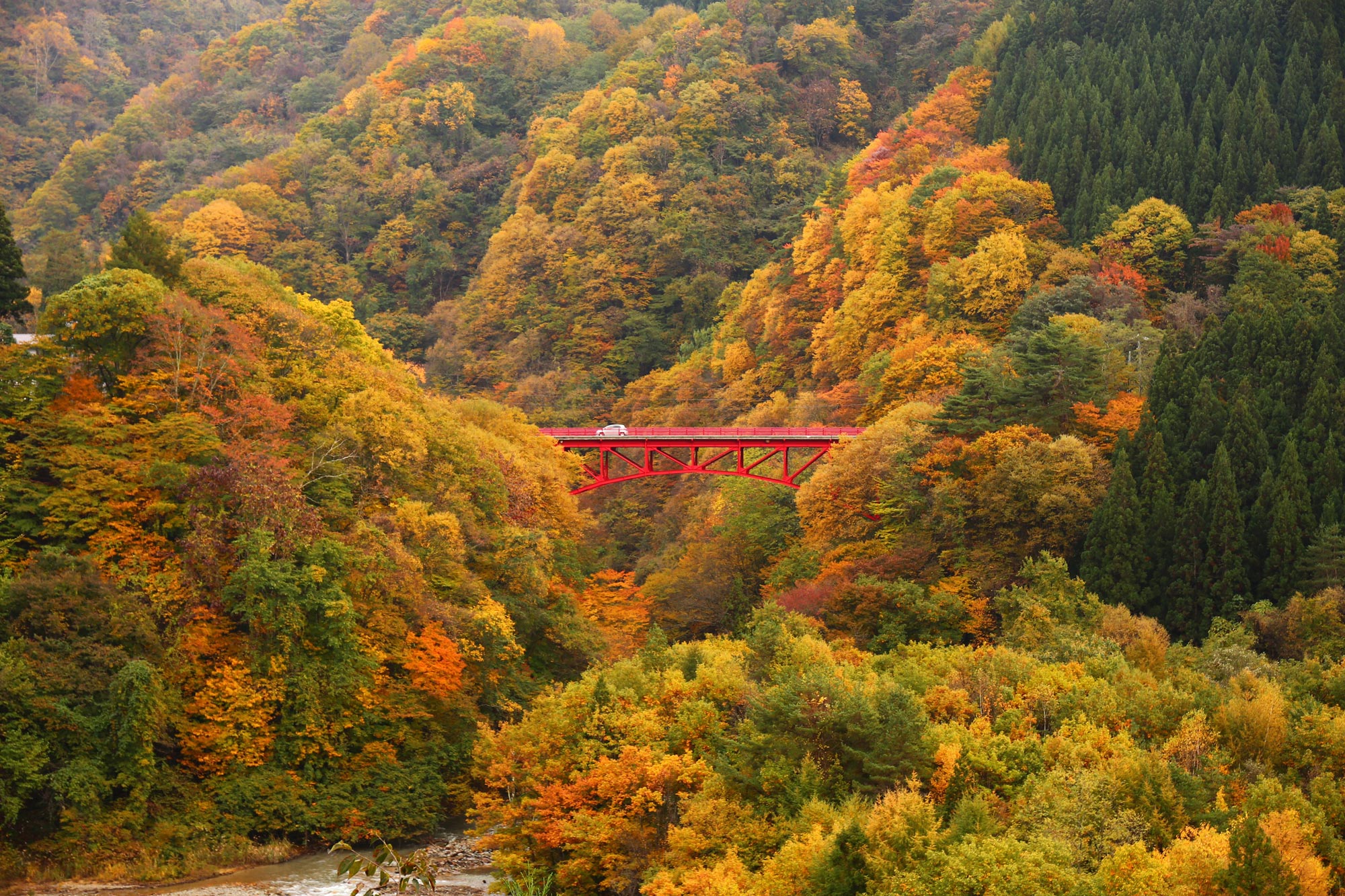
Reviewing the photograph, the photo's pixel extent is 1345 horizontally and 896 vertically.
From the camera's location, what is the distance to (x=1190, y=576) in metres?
45.4

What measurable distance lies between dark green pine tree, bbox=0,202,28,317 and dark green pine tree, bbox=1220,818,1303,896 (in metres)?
43.1

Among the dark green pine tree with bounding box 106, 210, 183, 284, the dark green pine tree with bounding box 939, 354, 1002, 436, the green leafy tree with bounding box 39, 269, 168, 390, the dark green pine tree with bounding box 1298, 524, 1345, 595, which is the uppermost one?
the dark green pine tree with bounding box 106, 210, 183, 284

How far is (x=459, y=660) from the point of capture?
4588 centimetres

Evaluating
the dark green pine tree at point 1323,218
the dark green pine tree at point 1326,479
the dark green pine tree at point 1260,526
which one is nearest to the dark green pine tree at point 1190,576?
the dark green pine tree at point 1260,526

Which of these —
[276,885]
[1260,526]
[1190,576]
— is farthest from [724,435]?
[276,885]

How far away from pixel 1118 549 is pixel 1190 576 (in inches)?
91.6

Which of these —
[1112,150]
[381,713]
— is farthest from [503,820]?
[1112,150]

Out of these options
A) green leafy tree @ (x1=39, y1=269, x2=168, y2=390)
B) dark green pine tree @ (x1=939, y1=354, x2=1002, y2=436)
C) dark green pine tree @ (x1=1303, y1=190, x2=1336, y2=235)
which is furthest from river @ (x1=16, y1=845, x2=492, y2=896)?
dark green pine tree @ (x1=1303, y1=190, x2=1336, y2=235)

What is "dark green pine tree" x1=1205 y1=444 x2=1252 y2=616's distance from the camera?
44438mm

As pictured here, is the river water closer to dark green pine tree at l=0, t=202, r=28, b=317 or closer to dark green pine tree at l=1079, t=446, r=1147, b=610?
dark green pine tree at l=1079, t=446, r=1147, b=610

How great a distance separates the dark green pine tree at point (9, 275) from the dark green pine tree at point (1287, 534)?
43178 mm

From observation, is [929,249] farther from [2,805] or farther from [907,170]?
[2,805]

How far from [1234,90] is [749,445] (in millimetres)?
33115

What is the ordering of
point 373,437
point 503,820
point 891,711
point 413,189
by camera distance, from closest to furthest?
point 891,711
point 503,820
point 373,437
point 413,189
